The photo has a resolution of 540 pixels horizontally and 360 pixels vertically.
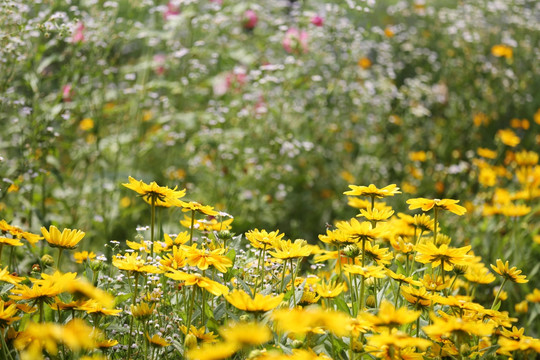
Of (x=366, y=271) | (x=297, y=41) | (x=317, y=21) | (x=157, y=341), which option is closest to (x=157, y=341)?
(x=157, y=341)

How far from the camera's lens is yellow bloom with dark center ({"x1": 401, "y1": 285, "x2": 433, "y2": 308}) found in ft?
3.83

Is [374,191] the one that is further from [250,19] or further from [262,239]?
[250,19]

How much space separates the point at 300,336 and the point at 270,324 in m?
0.11

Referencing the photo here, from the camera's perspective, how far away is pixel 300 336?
1.15 m

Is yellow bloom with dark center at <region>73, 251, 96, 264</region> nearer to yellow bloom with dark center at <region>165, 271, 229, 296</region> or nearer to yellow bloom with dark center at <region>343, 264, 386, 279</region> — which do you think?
yellow bloom with dark center at <region>165, 271, 229, 296</region>

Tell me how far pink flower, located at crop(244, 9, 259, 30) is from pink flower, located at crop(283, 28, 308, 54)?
0.89 ft

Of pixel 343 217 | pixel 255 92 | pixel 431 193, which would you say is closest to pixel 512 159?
pixel 431 193

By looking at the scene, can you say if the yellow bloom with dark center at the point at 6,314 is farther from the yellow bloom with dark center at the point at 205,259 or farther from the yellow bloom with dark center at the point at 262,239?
the yellow bloom with dark center at the point at 262,239

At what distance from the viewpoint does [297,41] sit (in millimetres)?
2943

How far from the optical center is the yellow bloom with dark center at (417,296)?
1168 mm

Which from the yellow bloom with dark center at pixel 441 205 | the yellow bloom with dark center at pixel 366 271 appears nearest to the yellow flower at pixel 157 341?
the yellow bloom with dark center at pixel 366 271

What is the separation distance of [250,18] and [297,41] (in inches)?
21.6

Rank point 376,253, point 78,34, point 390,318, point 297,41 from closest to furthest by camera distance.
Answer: point 390,318, point 376,253, point 78,34, point 297,41

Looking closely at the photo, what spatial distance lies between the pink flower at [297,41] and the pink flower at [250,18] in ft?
0.89
